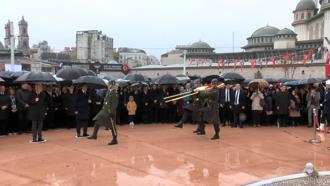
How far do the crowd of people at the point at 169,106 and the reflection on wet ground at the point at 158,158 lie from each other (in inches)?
36.0

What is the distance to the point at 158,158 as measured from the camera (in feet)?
31.9

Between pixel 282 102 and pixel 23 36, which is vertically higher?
pixel 23 36

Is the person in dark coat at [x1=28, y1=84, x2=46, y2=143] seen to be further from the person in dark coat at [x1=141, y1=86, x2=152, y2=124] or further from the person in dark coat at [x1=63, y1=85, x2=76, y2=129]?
the person in dark coat at [x1=141, y1=86, x2=152, y2=124]

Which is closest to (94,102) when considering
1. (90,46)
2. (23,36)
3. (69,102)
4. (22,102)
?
(69,102)

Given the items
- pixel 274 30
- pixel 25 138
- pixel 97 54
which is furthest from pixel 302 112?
pixel 97 54

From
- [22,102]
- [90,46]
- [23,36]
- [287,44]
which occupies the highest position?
[23,36]

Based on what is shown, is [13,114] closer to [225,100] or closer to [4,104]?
[4,104]

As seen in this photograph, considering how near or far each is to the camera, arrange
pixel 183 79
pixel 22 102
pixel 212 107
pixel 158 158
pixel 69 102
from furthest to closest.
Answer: pixel 183 79
pixel 69 102
pixel 22 102
pixel 212 107
pixel 158 158

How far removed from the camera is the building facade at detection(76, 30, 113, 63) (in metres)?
114

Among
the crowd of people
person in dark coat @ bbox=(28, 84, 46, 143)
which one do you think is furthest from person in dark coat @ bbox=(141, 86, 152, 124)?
person in dark coat @ bbox=(28, 84, 46, 143)

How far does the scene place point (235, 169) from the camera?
8773 millimetres

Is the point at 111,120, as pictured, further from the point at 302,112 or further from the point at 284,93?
the point at 302,112

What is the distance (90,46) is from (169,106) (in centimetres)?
10242

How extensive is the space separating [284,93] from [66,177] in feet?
30.0
